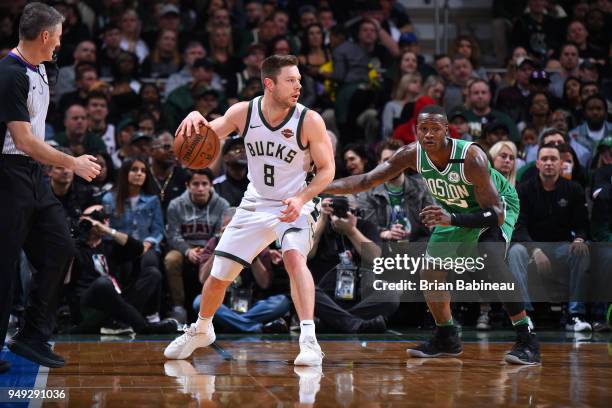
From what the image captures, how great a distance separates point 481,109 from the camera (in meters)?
10.8

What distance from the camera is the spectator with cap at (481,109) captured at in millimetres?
10648

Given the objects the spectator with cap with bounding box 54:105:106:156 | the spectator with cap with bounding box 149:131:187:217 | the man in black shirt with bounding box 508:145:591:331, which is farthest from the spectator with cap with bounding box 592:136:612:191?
the spectator with cap with bounding box 54:105:106:156

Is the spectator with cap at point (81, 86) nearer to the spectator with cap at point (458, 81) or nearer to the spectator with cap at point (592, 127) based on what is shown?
the spectator with cap at point (458, 81)

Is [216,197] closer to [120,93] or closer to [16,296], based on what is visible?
[16,296]

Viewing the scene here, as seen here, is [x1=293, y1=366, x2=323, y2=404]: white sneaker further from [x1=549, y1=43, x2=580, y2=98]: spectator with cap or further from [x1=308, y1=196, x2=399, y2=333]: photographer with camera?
[x1=549, y1=43, x2=580, y2=98]: spectator with cap

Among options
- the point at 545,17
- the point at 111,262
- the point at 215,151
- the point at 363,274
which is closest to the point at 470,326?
the point at 363,274

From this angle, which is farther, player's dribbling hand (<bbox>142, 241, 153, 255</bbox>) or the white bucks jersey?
player's dribbling hand (<bbox>142, 241, 153, 255</bbox>)

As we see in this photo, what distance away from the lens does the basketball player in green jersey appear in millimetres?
6086

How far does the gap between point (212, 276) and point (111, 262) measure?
287 centimetres

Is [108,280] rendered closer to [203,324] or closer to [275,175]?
[203,324]

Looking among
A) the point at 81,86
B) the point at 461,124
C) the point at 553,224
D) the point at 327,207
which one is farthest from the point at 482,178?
the point at 81,86

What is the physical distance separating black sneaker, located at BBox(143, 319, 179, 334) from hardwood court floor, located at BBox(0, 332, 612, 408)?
2.85 ft

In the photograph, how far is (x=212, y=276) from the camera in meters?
6.03

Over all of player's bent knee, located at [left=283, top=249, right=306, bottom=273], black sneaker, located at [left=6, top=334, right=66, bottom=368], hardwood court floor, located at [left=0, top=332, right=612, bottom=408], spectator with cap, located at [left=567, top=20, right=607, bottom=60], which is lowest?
hardwood court floor, located at [left=0, top=332, right=612, bottom=408]
